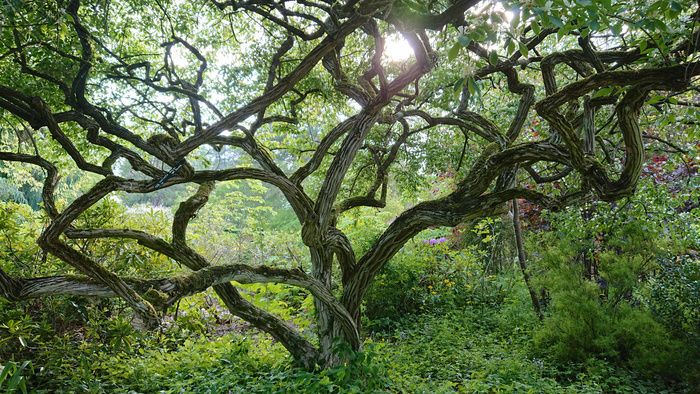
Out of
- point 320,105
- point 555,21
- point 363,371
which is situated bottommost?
point 363,371

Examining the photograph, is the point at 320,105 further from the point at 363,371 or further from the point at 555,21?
the point at 555,21

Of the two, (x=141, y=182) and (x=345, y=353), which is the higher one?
(x=141, y=182)

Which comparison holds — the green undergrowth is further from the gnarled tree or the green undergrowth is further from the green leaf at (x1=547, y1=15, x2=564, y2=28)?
the green leaf at (x1=547, y1=15, x2=564, y2=28)

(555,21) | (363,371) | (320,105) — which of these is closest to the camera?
(555,21)

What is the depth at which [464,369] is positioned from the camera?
15.8ft

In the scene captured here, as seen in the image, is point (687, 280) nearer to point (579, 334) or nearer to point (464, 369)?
point (579, 334)

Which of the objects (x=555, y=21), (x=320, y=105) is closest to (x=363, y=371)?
(x=555, y=21)

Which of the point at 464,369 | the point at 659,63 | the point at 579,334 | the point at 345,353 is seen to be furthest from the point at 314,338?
the point at 659,63

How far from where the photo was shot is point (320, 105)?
5445 millimetres

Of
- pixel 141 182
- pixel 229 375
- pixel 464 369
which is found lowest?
pixel 464 369

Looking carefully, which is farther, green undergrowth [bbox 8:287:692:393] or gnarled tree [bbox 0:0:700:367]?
green undergrowth [bbox 8:287:692:393]

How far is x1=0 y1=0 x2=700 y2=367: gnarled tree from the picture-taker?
8.69 feet

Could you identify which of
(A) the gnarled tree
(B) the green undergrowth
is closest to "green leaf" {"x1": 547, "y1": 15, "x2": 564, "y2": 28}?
(A) the gnarled tree

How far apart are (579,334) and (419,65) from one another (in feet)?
11.7
